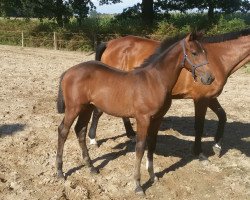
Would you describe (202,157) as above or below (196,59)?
below

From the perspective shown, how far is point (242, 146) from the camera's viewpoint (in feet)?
20.9

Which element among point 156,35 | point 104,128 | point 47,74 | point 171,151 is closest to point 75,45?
point 156,35

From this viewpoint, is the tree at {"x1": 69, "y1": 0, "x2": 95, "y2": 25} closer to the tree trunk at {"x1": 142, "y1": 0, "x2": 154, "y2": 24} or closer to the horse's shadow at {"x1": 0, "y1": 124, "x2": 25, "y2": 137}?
the tree trunk at {"x1": 142, "y1": 0, "x2": 154, "y2": 24}

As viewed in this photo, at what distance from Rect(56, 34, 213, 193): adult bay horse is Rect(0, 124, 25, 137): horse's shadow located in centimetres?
187

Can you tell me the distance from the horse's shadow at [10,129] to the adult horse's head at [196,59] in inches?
145

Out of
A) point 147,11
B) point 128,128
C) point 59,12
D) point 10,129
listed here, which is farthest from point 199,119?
point 59,12

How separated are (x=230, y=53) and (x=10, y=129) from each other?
4.08 meters

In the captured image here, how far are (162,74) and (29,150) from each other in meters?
2.68

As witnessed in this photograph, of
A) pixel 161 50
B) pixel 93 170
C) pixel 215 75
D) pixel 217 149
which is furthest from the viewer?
pixel 217 149

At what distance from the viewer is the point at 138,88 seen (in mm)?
4480

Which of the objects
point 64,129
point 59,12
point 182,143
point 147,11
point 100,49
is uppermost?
point 147,11

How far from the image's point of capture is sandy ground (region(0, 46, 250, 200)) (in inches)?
185

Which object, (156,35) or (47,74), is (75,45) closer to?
(156,35)

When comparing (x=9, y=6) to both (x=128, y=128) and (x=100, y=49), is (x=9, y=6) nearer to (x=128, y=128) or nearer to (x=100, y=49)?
(x=100, y=49)
